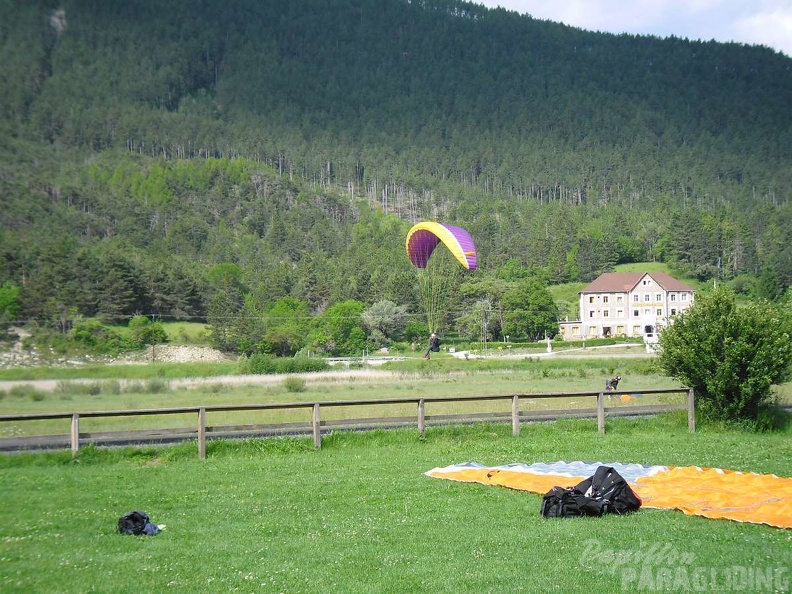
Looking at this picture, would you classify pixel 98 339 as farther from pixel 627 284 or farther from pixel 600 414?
pixel 600 414

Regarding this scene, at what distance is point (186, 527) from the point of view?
31.9 feet

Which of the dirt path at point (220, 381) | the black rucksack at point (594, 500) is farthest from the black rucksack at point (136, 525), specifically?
the dirt path at point (220, 381)

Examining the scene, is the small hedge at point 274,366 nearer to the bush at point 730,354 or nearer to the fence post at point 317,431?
the bush at point 730,354

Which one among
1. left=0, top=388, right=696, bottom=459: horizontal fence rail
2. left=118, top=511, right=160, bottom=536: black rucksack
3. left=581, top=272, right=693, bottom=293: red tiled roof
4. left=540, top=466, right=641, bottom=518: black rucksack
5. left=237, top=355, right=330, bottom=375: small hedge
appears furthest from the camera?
left=581, top=272, right=693, bottom=293: red tiled roof

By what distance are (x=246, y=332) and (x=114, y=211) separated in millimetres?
91966

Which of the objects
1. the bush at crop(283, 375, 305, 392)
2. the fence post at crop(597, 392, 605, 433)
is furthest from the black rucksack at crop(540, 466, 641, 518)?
the bush at crop(283, 375, 305, 392)

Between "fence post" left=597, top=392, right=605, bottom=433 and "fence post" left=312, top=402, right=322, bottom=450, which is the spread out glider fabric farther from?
"fence post" left=597, top=392, right=605, bottom=433

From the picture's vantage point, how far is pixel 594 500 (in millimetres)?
9766

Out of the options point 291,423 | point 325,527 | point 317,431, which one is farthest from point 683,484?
point 291,423

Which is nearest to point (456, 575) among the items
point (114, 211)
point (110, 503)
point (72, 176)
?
point (110, 503)

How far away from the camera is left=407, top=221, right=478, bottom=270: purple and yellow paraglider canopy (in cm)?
3481

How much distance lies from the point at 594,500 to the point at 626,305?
9108 centimetres

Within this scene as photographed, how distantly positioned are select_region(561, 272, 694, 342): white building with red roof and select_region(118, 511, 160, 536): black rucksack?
8869cm

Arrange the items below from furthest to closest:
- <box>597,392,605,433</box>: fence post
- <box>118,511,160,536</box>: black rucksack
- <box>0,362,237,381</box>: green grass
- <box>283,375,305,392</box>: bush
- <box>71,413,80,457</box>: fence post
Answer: <box>0,362,237,381</box>: green grass → <box>283,375,305,392</box>: bush → <box>597,392,605,433</box>: fence post → <box>71,413,80,457</box>: fence post → <box>118,511,160,536</box>: black rucksack
